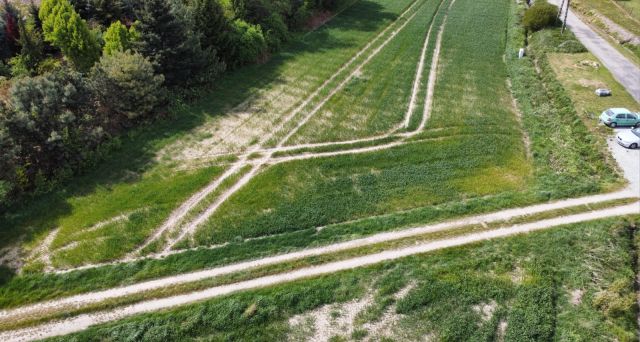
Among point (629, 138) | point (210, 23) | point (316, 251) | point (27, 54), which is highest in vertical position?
point (210, 23)

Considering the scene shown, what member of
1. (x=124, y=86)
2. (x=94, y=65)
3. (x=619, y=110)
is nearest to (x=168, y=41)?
(x=94, y=65)

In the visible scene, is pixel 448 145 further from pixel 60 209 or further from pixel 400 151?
pixel 60 209

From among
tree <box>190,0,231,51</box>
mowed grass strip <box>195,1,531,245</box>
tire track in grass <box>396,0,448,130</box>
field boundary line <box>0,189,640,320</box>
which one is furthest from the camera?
tree <box>190,0,231,51</box>

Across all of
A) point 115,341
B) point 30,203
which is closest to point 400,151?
point 115,341

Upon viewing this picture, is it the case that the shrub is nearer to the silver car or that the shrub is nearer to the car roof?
the car roof

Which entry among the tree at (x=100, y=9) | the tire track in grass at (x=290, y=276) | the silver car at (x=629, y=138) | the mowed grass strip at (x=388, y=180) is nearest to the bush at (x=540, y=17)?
the mowed grass strip at (x=388, y=180)

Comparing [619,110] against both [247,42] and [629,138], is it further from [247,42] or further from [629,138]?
[247,42]

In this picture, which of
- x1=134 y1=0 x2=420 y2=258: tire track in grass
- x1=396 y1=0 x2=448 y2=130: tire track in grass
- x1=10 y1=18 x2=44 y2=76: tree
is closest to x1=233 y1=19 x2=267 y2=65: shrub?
x1=134 y1=0 x2=420 y2=258: tire track in grass
